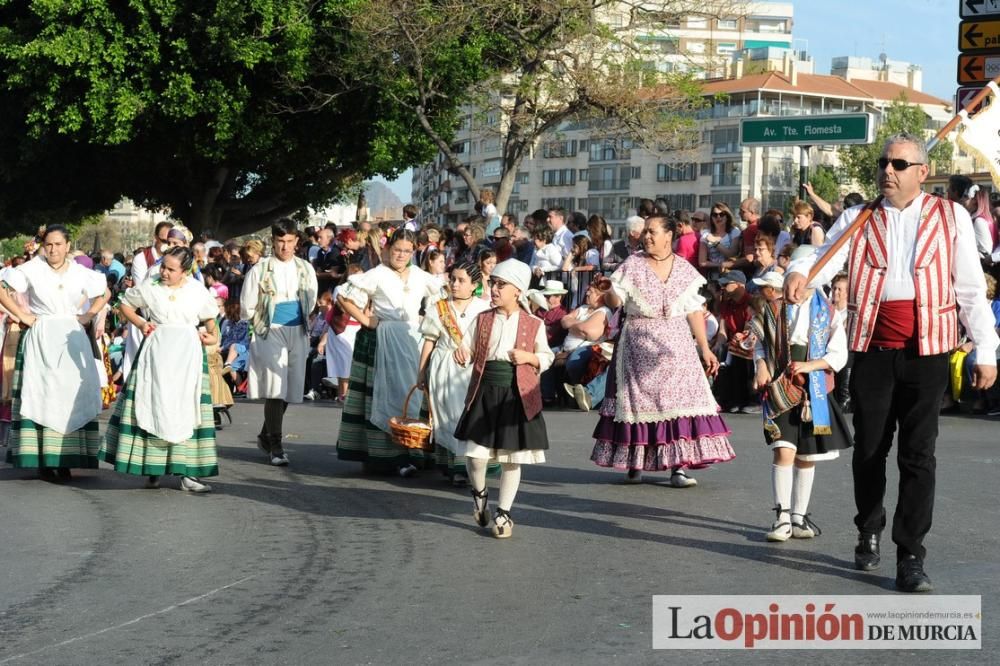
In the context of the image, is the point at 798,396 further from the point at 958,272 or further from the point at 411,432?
the point at 411,432

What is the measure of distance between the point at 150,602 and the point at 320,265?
15440mm

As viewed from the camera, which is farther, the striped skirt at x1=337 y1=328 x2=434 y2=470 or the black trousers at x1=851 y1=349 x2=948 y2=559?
the striped skirt at x1=337 y1=328 x2=434 y2=470

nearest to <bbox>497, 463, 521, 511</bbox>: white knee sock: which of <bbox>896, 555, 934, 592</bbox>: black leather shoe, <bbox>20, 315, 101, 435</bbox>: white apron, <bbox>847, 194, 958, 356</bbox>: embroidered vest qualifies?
<bbox>847, 194, 958, 356</bbox>: embroidered vest

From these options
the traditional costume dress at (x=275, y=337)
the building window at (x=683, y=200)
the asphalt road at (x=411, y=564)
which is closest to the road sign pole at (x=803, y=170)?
the asphalt road at (x=411, y=564)

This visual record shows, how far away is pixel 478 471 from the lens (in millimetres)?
9164

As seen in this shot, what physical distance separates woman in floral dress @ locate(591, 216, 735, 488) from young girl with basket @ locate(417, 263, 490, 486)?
1094 millimetres

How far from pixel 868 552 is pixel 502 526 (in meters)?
2.22

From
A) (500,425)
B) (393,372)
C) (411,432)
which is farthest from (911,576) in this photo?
(393,372)

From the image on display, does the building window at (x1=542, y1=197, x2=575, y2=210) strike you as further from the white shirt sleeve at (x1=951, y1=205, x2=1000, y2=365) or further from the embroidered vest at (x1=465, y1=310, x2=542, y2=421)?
the white shirt sleeve at (x1=951, y1=205, x2=1000, y2=365)

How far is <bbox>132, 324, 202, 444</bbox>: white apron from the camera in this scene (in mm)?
10797

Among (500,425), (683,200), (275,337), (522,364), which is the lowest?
(500,425)

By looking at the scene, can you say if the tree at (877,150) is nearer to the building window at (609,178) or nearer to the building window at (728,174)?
the building window at (728,174)

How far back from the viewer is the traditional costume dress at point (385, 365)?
11.8 meters

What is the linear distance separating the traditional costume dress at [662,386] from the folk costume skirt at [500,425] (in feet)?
5.13
